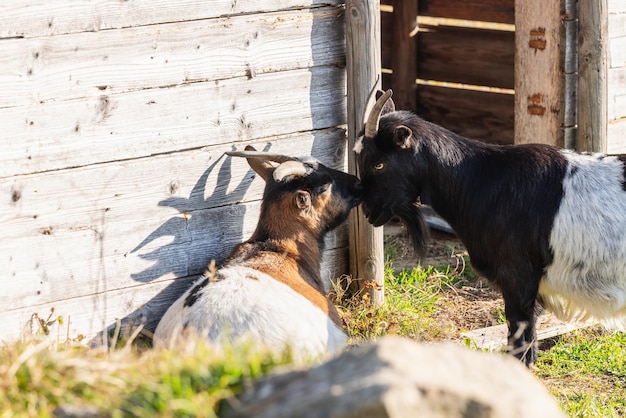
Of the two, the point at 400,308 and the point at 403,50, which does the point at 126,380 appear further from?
the point at 403,50

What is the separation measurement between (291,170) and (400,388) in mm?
2980

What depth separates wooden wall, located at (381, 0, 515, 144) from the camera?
9.29 meters

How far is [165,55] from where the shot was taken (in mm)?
5191

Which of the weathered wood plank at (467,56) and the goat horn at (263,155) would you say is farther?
the weathered wood plank at (467,56)

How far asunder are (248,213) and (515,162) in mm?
1563

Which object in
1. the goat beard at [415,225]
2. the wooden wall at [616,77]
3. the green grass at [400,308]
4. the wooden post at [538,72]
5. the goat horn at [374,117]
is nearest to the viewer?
the goat horn at [374,117]

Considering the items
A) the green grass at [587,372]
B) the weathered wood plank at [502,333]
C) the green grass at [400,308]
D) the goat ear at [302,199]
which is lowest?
the green grass at [587,372]

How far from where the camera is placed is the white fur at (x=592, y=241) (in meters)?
5.14

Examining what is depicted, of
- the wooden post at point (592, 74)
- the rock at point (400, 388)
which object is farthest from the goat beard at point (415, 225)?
the rock at point (400, 388)

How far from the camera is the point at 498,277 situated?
212 inches

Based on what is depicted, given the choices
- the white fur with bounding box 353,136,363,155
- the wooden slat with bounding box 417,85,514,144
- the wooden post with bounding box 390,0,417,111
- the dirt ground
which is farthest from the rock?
the wooden post with bounding box 390,0,417,111

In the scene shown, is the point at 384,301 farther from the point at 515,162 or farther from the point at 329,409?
the point at 329,409

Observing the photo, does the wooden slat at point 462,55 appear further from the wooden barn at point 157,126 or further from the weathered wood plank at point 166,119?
the weathered wood plank at point 166,119

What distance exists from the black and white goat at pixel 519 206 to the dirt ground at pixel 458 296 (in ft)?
1.46
